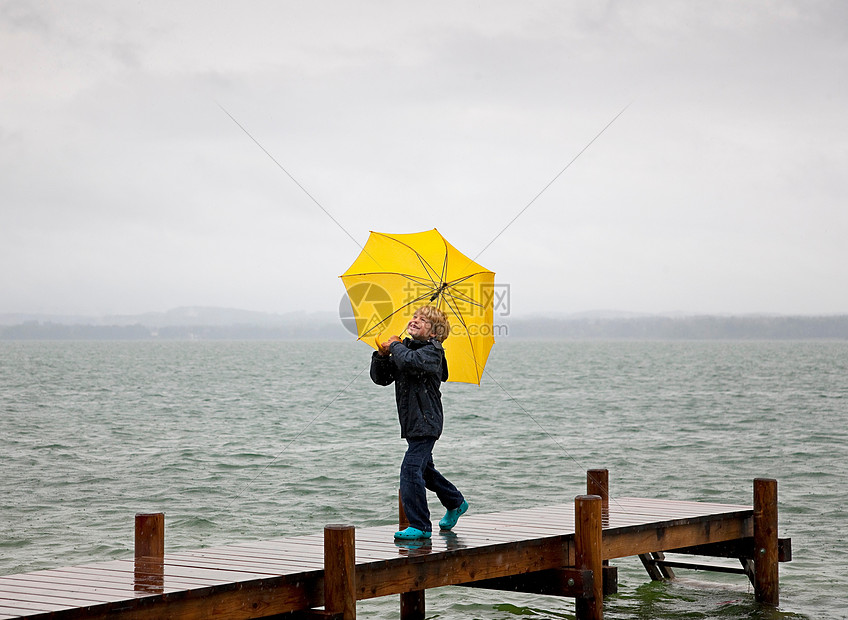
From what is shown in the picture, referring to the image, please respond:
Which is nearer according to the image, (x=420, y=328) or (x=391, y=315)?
(x=420, y=328)

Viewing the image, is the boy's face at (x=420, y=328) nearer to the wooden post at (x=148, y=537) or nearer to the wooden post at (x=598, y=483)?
the wooden post at (x=148, y=537)

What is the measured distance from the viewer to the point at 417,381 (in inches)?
329

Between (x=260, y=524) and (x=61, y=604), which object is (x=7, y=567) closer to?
(x=260, y=524)

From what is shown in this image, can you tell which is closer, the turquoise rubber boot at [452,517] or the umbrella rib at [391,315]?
the umbrella rib at [391,315]

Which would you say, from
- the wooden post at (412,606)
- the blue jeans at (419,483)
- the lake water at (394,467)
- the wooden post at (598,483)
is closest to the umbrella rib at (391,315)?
the blue jeans at (419,483)

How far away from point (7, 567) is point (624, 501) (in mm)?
8081

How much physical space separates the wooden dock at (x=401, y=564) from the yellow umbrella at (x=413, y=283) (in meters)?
1.57

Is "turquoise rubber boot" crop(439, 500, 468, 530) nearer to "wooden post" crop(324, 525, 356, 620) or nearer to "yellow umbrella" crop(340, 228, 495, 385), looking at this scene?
"yellow umbrella" crop(340, 228, 495, 385)

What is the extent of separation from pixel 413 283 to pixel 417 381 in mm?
859

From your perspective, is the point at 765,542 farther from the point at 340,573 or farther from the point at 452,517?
the point at 340,573

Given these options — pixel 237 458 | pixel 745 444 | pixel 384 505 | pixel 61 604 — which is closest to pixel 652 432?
pixel 745 444

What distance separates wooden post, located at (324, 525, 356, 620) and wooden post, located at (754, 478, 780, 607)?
5051 mm

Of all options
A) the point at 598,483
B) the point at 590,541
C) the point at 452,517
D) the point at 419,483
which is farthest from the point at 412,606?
the point at 419,483

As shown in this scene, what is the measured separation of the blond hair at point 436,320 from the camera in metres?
8.28
